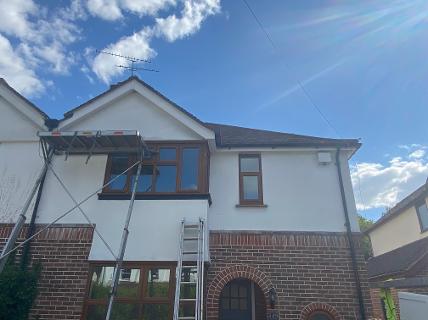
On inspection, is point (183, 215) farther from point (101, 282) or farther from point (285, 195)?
point (285, 195)

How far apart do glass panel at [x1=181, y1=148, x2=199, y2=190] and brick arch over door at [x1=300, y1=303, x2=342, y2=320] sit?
3913mm

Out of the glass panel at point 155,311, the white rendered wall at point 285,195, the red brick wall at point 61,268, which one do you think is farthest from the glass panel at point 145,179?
the glass panel at point 155,311

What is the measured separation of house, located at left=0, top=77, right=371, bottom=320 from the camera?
7273mm

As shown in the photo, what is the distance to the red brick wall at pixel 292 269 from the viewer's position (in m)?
7.39

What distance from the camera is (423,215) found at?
14.6m

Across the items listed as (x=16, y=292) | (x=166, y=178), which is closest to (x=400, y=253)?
(x=166, y=178)

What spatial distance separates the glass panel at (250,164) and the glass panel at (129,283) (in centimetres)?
402

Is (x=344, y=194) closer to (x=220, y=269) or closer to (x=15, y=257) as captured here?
(x=220, y=269)

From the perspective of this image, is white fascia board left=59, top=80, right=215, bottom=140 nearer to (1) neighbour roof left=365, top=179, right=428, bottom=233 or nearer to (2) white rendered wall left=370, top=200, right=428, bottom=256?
(1) neighbour roof left=365, top=179, right=428, bottom=233

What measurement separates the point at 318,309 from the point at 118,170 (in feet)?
20.0

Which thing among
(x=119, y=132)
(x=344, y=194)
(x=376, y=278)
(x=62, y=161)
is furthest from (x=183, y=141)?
(x=376, y=278)

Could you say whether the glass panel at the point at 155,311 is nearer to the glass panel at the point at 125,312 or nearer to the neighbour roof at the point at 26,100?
the glass panel at the point at 125,312

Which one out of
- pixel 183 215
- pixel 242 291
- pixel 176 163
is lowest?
pixel 242 291

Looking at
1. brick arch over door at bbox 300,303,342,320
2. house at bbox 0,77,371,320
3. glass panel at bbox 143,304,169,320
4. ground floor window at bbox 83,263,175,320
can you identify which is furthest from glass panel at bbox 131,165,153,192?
brick arch over door at bbox 300,303,342,320
